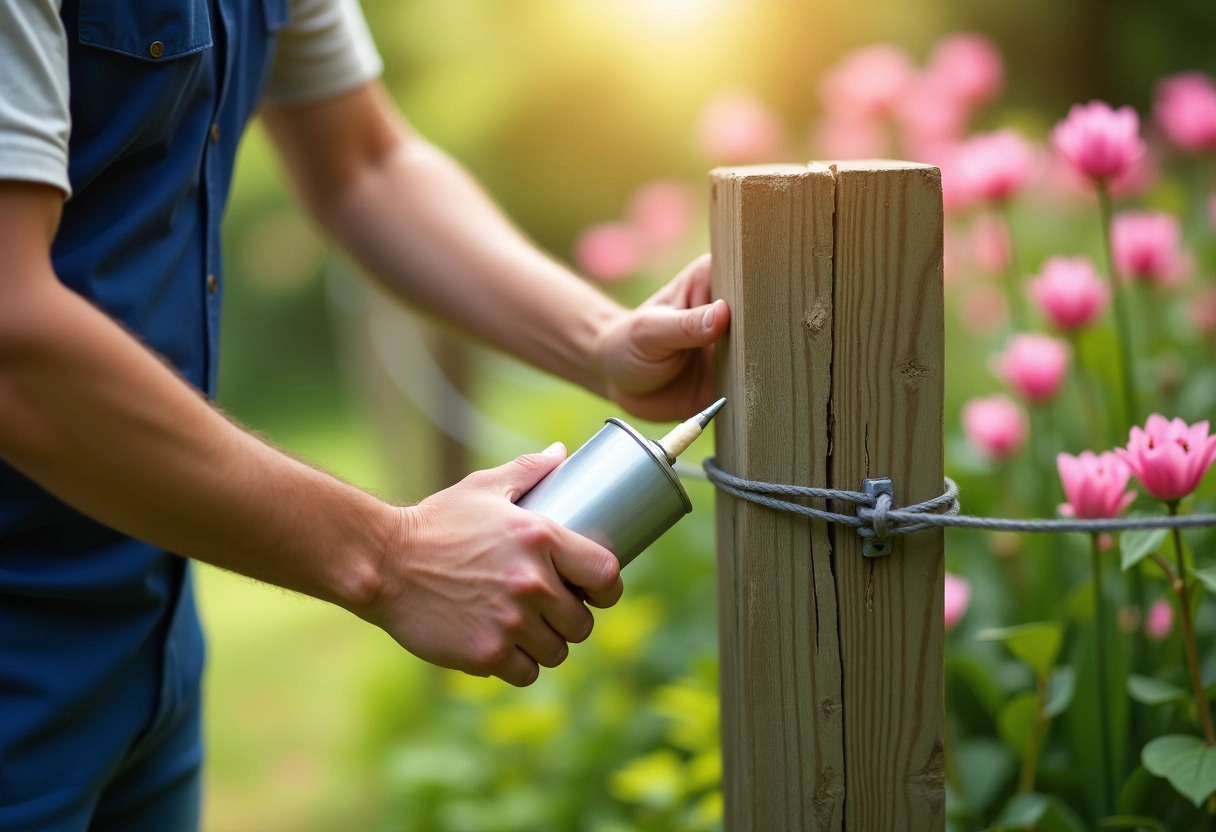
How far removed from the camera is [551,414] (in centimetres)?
281

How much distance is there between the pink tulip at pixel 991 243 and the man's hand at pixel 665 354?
105 centimetres

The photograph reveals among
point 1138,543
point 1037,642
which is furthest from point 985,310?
point 1138,543

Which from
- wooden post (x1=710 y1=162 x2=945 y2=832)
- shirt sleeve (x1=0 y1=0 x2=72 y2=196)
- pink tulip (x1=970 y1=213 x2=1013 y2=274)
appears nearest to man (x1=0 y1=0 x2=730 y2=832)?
shirt sleeve (x1=0 y1=0 x2=72 y2=196)

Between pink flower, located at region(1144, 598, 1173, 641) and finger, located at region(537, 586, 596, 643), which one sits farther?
pink flower, located at region(1144, 598, 1173, 641)

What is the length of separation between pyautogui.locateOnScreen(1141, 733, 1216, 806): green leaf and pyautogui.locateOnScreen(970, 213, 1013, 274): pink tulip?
1.08 meters

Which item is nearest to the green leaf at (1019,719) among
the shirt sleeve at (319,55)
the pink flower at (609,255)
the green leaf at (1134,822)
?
the green leaf at (1134,822)

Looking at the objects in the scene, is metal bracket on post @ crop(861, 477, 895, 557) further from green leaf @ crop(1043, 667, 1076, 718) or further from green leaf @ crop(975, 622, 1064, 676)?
green leaf @ crop(1043, 667, 1076, 718)

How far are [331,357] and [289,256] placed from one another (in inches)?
27.2

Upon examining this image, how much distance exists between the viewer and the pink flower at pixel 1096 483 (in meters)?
1.28

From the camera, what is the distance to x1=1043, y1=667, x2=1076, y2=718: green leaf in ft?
5.01

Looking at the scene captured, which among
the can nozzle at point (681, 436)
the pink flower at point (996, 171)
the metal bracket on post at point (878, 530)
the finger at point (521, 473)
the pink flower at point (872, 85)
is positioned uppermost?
the pink flower at point (872, 85)

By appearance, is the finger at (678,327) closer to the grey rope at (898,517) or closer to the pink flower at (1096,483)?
the grey rope at (898,517)

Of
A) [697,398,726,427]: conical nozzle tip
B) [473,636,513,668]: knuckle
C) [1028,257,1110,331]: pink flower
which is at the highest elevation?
[1028,257,1110,331]: pink flower

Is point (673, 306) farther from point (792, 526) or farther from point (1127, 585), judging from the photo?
point (1127, 585)
